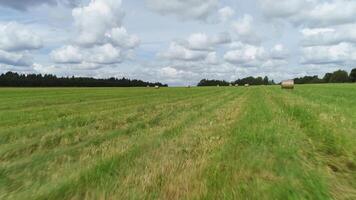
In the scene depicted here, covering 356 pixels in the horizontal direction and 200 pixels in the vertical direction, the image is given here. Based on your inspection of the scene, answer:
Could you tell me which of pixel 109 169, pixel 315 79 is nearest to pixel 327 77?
pixel 315 79

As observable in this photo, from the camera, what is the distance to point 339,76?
Result: 502 ft

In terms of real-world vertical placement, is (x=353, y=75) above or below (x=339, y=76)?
above

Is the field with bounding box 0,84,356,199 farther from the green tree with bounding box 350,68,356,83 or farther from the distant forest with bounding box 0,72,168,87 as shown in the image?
the green tree with bounding box 350,68,356,83

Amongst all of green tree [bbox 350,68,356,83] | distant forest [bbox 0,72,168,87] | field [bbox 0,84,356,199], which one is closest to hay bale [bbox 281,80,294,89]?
field [bbox 0,84,356,199]

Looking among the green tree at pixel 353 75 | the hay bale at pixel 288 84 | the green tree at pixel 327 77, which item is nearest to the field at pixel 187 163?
the hay bale at pixel 288 84

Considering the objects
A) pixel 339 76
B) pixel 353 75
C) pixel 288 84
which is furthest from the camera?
pixel 339 76

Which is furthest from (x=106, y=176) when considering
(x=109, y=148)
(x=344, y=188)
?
(x=344, y=188)

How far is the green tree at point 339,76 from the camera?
148750mm

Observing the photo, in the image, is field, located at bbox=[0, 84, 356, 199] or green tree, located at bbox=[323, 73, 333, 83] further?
green tree, located at bbox=[323, 73, 333, 83]

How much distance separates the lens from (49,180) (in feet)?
18.4

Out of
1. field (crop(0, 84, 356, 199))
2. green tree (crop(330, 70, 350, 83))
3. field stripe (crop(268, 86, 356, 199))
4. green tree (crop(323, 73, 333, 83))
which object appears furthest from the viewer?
green tree (crop(323, 73, 333, 83))

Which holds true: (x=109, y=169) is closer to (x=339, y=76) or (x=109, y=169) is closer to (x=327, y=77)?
(x=339, y=76)

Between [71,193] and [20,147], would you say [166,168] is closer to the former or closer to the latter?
[71,193]

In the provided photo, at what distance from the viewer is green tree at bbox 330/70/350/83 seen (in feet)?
488
